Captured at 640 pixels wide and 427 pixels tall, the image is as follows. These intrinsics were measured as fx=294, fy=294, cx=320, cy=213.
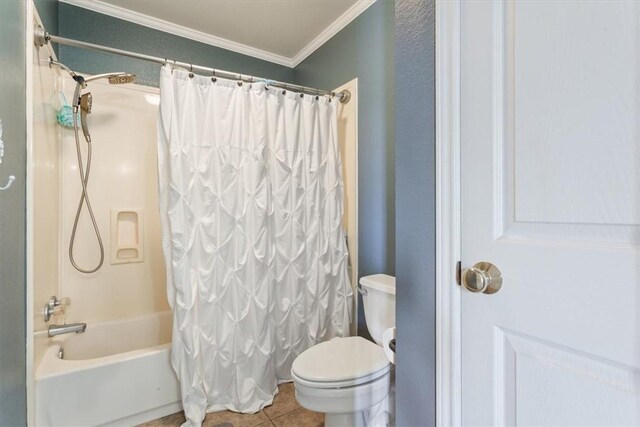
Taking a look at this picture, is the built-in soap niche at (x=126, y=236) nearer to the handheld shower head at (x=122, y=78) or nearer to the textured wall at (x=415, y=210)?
the handheld shower head at (x=122, y=78)

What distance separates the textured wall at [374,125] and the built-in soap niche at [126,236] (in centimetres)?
160

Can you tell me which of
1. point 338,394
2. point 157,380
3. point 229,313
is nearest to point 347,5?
point 229,313

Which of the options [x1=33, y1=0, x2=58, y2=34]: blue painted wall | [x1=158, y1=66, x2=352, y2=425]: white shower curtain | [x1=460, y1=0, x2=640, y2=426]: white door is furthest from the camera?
[x1=158, y1=66, x2=352, y2=425]: white shower curtain

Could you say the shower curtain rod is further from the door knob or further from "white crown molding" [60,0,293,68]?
the door knob

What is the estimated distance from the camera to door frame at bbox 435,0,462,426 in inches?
28.4

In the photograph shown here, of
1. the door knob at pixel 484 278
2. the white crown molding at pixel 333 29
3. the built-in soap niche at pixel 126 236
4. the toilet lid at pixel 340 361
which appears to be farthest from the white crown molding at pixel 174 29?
the door knob at pixel 484 278

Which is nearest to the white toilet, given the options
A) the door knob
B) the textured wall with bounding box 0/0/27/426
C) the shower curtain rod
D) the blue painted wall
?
the door knob

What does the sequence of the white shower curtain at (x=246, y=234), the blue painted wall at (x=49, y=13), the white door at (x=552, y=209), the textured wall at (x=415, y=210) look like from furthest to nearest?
the white shower curtain at (x=246, y=234) → the blue painted wall at (x=49, y=13) → the textured wall at (x=415, y=210) → the white door at (x=552, y=209)

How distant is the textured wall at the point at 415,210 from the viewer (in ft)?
2.58

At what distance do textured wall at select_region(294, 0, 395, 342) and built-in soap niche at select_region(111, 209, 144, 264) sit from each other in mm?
1604

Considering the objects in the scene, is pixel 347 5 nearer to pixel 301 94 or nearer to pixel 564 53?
pixel 301 94

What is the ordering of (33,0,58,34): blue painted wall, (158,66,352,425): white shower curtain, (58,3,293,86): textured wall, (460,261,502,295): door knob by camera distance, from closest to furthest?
(460,261,502,295): door knob → (33,0,58,34): blue painted wall → (158,66,352,425): white shower curtain → (58,3,293,86): textured wall

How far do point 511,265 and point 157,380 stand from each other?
70.1 inches

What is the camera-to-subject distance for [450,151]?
0.73m
